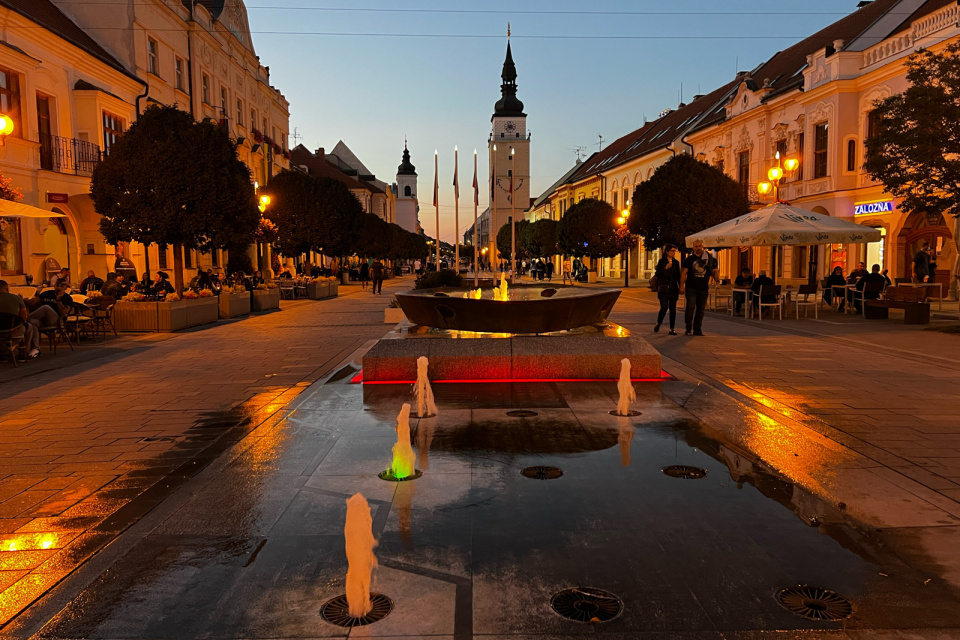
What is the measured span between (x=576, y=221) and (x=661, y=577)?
42936 mm

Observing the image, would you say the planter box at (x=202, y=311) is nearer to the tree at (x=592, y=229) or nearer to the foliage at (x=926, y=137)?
the foliage at (x=926, y=137)

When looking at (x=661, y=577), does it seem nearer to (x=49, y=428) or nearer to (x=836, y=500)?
(x=836, y=500)

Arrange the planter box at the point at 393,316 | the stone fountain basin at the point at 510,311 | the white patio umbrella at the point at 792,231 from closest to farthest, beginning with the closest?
the stone fountain basin at the point at 510,311
the planter box at the point at 393,316
the white patio umbrella at the point at 792,231

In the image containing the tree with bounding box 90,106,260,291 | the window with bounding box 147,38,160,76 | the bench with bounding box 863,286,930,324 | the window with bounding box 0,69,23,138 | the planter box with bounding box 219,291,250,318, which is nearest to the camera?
the bench with bounding box 863,286,930,324

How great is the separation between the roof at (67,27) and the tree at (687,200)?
22.1 metres

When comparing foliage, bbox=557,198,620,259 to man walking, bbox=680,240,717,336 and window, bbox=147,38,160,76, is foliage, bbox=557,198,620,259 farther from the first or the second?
man walking, bbox=680,240,717,336

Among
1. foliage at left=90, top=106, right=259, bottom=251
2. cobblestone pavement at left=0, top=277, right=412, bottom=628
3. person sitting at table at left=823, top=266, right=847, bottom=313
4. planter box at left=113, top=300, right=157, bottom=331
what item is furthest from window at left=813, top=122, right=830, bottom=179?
planter box at left=113, top=300, right=157, bottom=331

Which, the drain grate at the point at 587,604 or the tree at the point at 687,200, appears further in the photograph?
the tree at the point at 687,200

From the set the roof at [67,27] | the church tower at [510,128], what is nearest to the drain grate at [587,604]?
the roof at [67,27]

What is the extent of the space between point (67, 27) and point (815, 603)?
30863 millimetres

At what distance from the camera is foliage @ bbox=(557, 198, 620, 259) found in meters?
44.9

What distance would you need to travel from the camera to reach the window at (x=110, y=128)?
25078 mm

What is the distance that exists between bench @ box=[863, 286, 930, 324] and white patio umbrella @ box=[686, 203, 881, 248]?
1.49 metres

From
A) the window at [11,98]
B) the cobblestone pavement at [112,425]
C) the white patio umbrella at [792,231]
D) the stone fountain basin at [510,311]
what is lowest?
the cobblestone pavement at [112,425]
